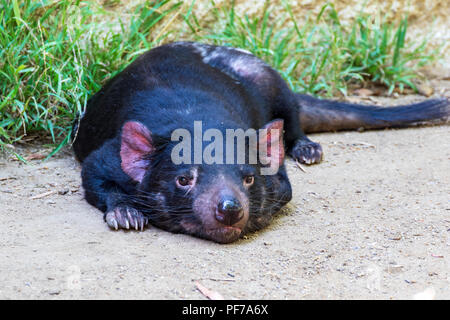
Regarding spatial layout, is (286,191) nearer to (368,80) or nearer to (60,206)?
(60,206)

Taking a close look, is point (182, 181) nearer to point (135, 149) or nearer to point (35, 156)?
point (135, 149)

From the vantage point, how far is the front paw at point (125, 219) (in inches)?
143

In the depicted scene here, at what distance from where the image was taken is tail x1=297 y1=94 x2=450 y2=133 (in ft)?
18.7

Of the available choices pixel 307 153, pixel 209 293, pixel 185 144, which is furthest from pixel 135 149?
pixel 307 153

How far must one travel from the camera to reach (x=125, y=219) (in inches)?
143

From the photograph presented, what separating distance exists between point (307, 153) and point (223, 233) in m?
1.77

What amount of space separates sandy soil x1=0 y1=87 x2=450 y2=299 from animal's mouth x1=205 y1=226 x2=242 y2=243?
0.11 feet

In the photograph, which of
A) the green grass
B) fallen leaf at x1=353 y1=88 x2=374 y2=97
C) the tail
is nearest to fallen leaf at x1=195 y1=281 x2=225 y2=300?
the green grass

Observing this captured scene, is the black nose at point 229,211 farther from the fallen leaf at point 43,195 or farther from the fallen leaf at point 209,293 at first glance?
the fallen leaf at point 43,195

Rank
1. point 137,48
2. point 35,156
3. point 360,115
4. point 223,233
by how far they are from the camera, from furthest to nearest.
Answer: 1. point 360,115
2. point 137,48
3. point 35,156
4. point 223,233

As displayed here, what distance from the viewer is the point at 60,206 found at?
4.00 meters


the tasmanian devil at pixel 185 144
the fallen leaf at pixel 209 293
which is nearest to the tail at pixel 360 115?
the tasmanian devil at pixel 185 144

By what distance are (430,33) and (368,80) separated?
3.03 ft

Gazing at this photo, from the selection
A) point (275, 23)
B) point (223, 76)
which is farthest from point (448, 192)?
point (275, 23)
